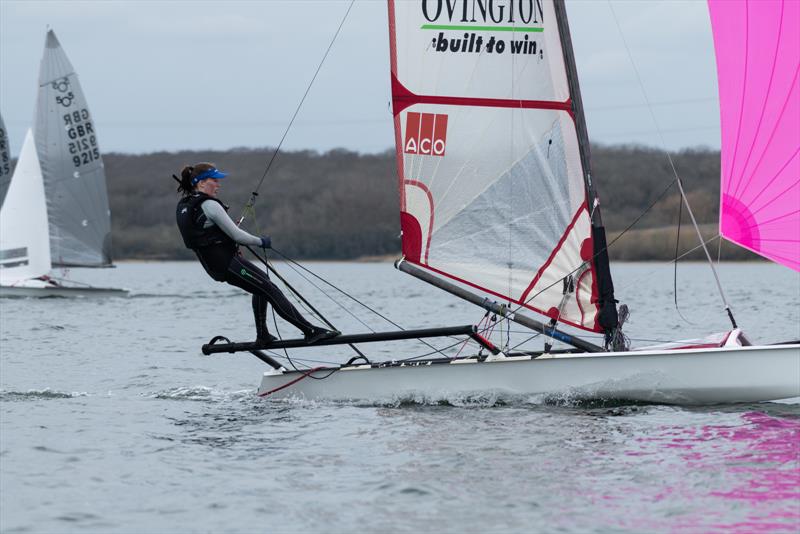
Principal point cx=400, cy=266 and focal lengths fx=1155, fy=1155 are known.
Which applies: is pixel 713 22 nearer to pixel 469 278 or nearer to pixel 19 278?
pixel 469 278

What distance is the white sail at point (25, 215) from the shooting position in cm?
2877

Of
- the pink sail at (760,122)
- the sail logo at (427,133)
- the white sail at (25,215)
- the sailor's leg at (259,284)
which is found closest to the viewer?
the pink sail at (760,122)

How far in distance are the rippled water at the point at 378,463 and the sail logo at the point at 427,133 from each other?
93.0 inches

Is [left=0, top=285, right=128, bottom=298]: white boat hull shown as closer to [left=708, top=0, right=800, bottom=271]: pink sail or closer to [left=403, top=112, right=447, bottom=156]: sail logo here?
[left=403, top=112, right=447, bottom=156]: sail logo

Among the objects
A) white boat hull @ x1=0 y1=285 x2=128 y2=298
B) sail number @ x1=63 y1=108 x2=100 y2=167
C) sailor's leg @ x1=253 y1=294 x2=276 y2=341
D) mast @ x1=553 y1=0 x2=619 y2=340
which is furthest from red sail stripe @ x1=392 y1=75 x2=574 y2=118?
sail number @ x1=63 y1=108 x2=100 y2=167

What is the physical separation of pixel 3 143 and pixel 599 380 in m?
25.2

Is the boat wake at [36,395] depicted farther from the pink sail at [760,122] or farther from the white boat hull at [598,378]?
the pink sail at [760,122]

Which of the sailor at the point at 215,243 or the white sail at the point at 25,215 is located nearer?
the sailor at the point at 215,243

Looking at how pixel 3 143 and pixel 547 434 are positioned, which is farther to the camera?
pixel 3 143

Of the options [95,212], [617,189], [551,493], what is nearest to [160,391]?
[551,493]

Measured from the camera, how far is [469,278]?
10.7 m

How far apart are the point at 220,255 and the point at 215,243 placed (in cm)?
11

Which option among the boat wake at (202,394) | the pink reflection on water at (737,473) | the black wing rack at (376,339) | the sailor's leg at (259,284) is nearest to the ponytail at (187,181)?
the sailor's leg at (259,284)

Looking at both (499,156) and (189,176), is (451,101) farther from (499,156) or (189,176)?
(189,176)
